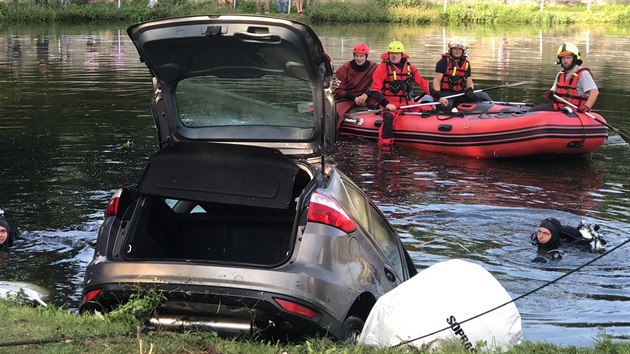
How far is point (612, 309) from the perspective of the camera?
8.05 meters

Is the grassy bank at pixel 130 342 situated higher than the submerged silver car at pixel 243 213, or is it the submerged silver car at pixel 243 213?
the submerged silver car at pixel 243 213

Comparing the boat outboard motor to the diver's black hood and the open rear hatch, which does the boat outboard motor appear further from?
the open rear hatch

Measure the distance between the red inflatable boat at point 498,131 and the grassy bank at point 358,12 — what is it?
3101 cm

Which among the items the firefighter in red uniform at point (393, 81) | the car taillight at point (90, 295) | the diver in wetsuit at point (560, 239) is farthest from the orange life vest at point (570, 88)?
the car taillight at point (90, 295)

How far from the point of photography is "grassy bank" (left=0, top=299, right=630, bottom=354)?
4770mm

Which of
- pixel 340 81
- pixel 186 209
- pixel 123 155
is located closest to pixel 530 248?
pixel 186 209

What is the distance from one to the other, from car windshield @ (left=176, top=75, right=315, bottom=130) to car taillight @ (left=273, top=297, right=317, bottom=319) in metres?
1.68

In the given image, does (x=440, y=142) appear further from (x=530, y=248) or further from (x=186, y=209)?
(x=186, y=209)

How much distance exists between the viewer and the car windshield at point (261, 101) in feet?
21.5

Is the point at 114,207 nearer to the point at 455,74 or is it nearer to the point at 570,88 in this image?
the point at 570,88

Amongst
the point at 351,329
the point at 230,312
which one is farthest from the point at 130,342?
the point at 351,329

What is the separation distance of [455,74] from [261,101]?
9193 millimetres

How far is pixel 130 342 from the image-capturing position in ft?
16.0

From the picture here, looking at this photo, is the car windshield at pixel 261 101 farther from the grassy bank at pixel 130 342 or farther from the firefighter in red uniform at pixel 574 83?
the firefighter in red uniform at pixel 574 83
